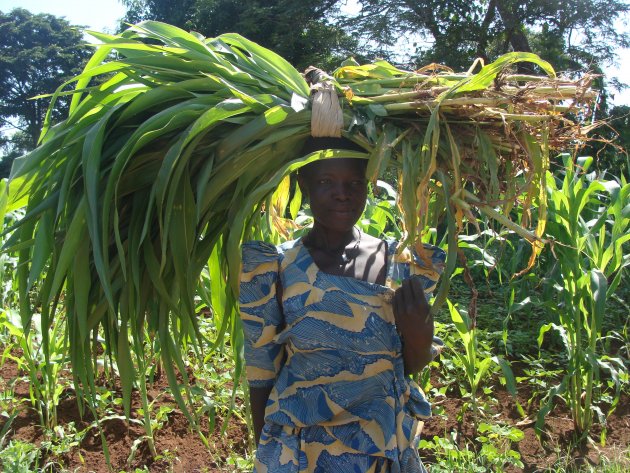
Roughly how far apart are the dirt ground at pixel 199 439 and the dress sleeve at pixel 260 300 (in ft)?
3.45

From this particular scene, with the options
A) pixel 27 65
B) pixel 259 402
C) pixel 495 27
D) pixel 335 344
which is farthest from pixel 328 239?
pixel 27 65

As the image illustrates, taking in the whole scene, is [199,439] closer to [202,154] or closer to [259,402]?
[259,402]

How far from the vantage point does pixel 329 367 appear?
1439mm

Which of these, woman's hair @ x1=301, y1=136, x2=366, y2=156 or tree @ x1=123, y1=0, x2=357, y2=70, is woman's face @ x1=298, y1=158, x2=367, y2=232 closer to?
woman's hair @ x1=301, y1=136, x2=366, y2=156

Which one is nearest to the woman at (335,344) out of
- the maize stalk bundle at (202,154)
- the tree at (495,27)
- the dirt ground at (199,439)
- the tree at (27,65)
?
the maize stalk bundle at (202,154)

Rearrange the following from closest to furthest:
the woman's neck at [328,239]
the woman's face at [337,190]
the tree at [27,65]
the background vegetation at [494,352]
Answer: the woman's face at [337,190], the woman's neck at [328,239], the background vegetation at [494,352], the tree at [27,65]

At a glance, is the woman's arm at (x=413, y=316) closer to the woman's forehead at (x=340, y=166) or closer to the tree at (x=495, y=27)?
the woman's forehead at (x=340, y=166)

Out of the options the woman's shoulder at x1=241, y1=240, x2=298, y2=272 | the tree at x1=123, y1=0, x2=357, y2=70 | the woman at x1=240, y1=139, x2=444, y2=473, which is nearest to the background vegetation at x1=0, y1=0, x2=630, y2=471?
the woman at x1=240, y1=139, x2=444, y2=473

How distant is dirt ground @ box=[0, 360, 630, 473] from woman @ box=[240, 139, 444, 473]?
1.07m

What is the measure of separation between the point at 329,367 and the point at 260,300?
211mm

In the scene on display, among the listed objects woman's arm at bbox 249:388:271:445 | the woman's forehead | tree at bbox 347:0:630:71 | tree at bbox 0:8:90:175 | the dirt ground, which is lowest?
the dirt ground

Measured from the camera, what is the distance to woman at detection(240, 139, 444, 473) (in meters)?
1.43

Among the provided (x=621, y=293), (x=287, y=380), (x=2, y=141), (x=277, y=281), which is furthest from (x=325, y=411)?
(x=2, y=141)

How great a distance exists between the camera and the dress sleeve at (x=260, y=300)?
4.88 feet
